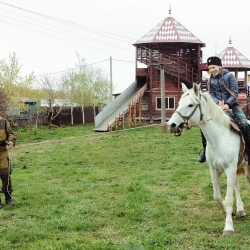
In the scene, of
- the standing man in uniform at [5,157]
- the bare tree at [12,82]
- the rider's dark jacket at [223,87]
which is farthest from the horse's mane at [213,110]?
the bare tree at [12,82]

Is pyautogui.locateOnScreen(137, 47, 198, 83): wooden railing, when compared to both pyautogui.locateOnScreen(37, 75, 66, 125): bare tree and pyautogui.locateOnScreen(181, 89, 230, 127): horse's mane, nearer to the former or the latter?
pyautogui.locateOnScreen(37, 75, 66, 125): bare tree

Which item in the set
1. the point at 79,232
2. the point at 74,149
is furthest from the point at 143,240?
the point at 74,149

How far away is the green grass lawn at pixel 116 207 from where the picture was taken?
581 cm

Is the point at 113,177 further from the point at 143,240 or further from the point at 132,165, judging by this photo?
the point at 143,240

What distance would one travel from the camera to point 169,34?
35.0 metres

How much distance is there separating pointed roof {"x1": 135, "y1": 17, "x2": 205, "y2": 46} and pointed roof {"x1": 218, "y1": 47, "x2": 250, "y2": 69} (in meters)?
2.80

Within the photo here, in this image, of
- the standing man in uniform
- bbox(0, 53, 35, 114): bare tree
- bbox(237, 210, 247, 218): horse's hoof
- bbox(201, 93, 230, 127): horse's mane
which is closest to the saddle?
bbox(201, 93, 230, 127): horse's mane

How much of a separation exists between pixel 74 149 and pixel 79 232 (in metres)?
11.2

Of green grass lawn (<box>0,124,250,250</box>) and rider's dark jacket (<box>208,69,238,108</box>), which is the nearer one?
green grass lawn (<box>0,124,250,250</box>)

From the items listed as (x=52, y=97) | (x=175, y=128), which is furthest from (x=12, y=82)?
(x=175, y=128)

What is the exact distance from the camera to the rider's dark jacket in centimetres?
685

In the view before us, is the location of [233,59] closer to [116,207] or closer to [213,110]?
[116,207]

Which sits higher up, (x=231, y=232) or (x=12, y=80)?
(x=12, y=80)

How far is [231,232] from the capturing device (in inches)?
235
